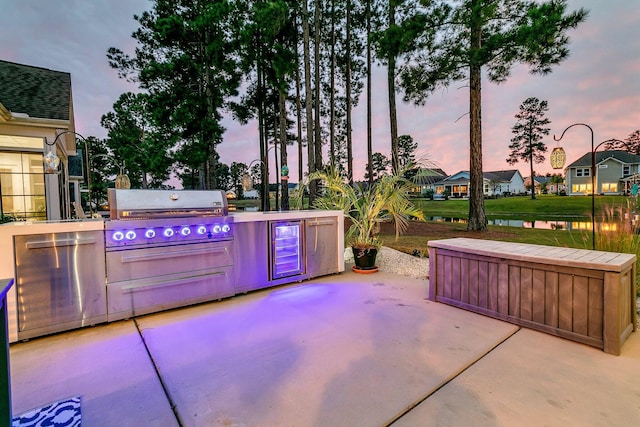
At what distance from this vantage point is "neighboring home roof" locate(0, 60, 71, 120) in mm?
6467

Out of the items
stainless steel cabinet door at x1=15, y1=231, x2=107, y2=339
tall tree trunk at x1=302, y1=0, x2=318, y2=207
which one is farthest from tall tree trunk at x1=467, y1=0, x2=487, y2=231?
stainless steel cabinet door at x1=15, y1=231, x2=107, y2=339

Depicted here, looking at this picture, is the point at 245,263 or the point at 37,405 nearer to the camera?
the point at 37,405

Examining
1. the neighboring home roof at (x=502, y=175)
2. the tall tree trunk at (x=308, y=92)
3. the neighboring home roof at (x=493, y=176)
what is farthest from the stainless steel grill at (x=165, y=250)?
the neighboring home roof at (x=502, y=175)

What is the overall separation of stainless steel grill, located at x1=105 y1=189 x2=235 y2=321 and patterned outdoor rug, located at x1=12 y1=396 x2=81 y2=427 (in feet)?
4.26

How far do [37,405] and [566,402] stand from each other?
2.97 m

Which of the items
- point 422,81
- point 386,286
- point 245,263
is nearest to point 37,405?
point 245,263

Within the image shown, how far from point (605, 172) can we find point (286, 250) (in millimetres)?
40410

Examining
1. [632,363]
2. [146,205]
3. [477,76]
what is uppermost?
[477,76]

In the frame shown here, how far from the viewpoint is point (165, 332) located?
264 centimetres

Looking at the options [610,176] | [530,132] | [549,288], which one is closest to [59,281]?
[549,288]

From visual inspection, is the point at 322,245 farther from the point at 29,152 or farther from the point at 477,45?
the point at 29,152

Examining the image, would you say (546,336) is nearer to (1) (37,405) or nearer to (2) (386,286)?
(2) (386,286)

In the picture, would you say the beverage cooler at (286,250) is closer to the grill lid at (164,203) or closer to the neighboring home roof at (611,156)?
the grill lid at (164,203)

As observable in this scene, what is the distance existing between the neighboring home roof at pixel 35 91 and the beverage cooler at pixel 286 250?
6.09 meters
